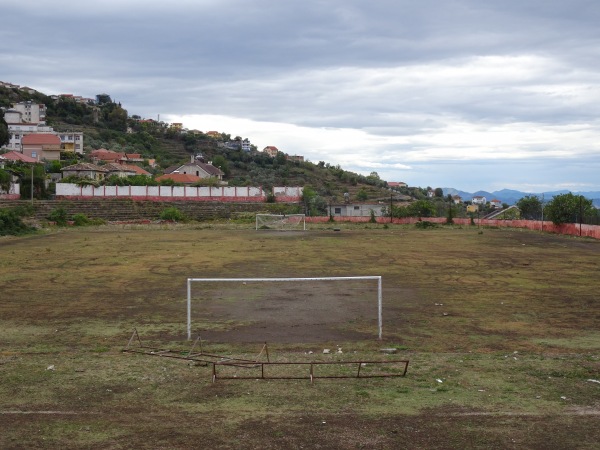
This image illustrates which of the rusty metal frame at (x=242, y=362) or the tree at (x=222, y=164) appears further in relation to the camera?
the tree at (x=222, y=164)

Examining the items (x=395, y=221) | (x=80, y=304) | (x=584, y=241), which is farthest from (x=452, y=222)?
(x=80, y=304)

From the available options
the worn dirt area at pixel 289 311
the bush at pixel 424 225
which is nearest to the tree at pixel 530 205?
the bush at pixel 424 225

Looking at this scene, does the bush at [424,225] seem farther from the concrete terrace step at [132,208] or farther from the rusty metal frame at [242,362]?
the rusty metal frame at [242,362]

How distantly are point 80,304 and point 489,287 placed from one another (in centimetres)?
1388

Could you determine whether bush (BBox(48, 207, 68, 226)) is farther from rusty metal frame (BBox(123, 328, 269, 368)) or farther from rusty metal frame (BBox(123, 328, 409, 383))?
rusty metal frame (BBox(123, 328, 269, 368))

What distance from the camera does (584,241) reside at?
146 ft

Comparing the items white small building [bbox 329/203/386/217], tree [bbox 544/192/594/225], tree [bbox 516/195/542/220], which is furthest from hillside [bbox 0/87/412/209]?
tree [bbox 544/192/594/225]

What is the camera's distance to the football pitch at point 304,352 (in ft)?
30.5

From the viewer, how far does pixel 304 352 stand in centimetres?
1405

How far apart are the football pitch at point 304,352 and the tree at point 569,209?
2197 centimetres

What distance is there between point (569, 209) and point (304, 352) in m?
43.1

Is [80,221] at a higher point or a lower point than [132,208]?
lower

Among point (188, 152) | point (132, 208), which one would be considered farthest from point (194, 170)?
point (188, 152)

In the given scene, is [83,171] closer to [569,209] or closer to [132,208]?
[132,208]
